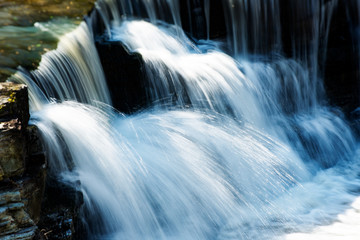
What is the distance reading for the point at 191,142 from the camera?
4746mm

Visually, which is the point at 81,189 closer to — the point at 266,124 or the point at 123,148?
the point at 123,148

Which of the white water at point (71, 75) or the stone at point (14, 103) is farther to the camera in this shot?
the white water at point (71, 75)

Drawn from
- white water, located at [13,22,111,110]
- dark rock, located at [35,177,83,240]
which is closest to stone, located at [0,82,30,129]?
dark rock, located at [35,177,83,240]

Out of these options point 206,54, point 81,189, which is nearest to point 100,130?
point 81,189

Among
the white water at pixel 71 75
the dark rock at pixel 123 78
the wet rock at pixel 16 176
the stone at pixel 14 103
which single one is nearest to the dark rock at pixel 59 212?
the wet rock at pixel 16 176

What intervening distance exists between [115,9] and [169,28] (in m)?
1.07

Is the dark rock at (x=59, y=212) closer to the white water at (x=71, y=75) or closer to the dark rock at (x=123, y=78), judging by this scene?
the white water at (x=71, y=75)

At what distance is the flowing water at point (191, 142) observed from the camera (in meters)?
4.01

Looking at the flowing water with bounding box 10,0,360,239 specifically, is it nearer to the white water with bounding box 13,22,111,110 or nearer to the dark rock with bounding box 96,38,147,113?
the white water with bounding box 13,22,111,110

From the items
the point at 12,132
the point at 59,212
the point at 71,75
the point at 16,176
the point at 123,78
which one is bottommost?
the point at 59,212

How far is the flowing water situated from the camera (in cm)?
401

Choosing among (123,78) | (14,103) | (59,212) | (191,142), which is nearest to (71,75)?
(123,78)

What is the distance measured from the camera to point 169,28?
23.4 feet

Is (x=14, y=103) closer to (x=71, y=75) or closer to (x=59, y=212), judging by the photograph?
(x=59, y=212)
